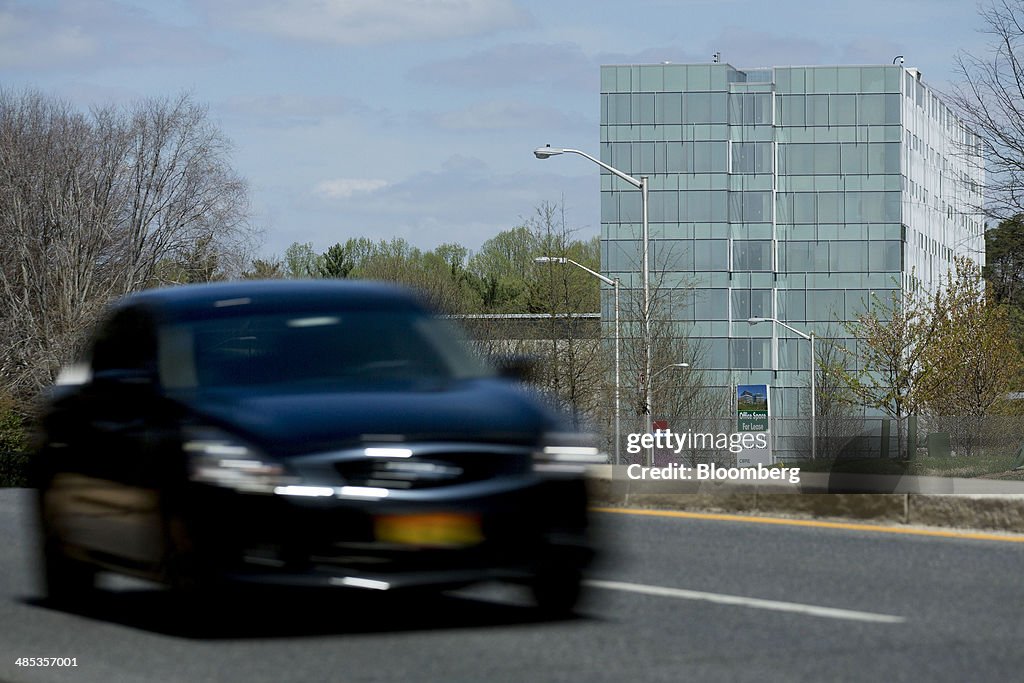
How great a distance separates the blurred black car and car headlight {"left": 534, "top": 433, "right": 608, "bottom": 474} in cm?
1

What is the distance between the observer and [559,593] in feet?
26.9

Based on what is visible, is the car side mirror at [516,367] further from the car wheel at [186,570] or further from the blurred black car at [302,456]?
the car wheel at [186,570]

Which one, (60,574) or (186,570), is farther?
(60,574)

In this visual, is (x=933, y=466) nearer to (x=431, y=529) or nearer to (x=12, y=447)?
(x=12, y=447)

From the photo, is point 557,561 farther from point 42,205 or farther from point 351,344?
point 42,205

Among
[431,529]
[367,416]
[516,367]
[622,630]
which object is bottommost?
[622,630]

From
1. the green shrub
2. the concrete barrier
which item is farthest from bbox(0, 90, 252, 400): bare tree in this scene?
the concrete barrier

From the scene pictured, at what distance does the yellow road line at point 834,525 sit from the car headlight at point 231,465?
14.8ft

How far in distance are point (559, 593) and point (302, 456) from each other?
1618 mm

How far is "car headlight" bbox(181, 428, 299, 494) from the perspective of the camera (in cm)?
738

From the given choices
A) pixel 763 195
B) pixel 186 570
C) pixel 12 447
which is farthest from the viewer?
pixel 763 195

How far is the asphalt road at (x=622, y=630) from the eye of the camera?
6758 mm

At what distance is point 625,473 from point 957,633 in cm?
1032

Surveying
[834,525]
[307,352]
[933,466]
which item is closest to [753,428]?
[933,466]
